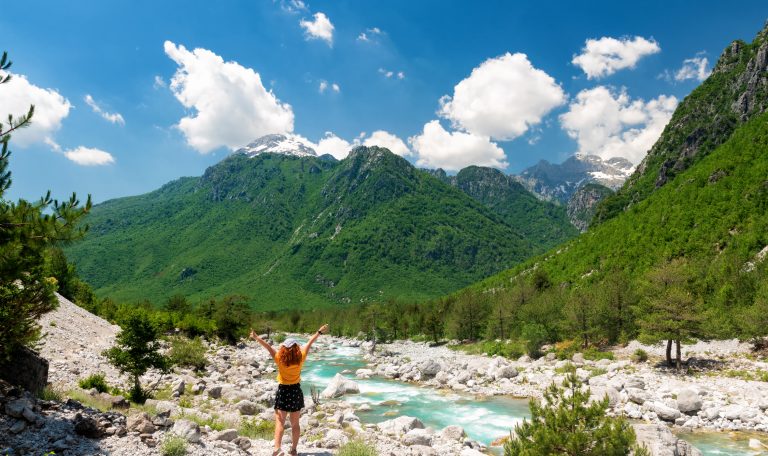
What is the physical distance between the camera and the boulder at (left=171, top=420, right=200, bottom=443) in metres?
11.7

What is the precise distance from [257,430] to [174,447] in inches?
264

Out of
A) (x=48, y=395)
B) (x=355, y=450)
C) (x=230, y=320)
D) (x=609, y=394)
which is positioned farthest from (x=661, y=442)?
(x=230, y=320)

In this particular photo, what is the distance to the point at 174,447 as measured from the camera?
34.9 ft

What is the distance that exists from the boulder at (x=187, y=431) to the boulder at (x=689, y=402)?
26125 millimetres

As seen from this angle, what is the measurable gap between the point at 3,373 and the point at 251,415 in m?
11.6

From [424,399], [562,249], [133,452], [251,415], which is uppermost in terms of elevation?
[562,249]

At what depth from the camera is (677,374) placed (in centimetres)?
3241

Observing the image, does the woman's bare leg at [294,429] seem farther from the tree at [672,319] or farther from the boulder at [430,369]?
the boulder at [430,369]

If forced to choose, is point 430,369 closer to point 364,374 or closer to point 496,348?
point 364,374

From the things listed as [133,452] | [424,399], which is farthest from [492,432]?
[133,452]

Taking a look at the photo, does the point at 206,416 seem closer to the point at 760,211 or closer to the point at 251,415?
the point at 251,415

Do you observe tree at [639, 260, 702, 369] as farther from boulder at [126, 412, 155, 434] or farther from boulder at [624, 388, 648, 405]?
boulder at [126, 412, 155, 434]

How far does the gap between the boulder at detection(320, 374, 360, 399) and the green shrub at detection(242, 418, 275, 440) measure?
15548 mm

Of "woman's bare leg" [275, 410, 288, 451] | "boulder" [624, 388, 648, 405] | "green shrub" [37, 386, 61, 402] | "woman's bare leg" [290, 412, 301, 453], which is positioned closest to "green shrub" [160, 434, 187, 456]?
"woman's bare leg" [275, 410, 288, 451]
